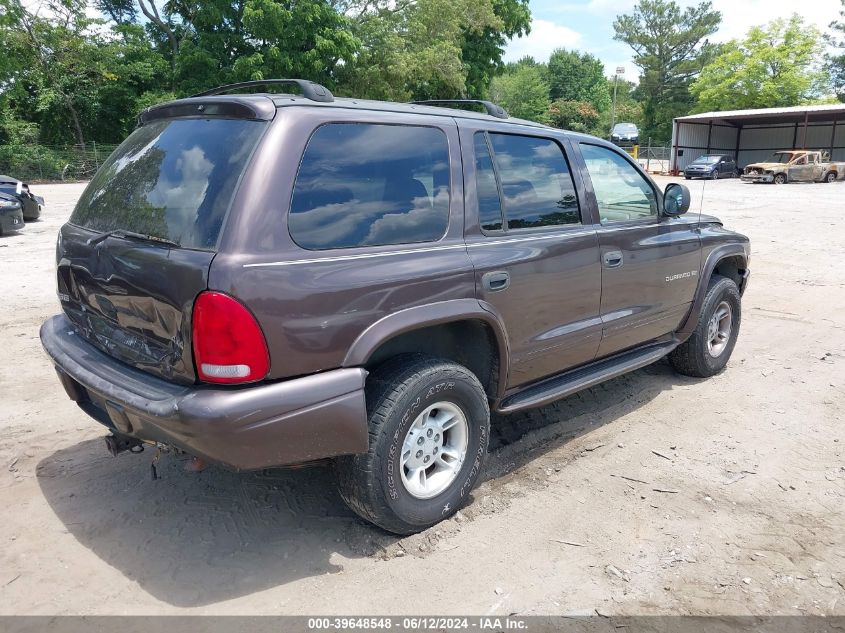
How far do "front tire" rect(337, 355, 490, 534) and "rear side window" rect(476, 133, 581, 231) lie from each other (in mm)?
924

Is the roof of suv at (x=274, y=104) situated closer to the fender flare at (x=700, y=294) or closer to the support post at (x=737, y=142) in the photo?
the fender flare at (x=700, y=294)

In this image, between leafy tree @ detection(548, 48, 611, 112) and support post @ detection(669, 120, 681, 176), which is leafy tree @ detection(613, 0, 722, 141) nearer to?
leafy tree @ detection(548, 48, 611, 112)

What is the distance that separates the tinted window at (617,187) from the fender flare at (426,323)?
1.21 metres

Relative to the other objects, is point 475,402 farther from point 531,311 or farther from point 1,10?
point 1,10

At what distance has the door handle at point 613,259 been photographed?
12.9 feet

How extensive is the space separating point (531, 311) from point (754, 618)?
65.5 inches

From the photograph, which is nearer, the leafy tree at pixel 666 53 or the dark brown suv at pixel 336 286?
the dark brown suv at pixel 336 286

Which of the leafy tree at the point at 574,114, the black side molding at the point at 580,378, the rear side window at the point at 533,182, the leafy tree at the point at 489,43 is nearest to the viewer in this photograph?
the rear side window at the point at 533,182

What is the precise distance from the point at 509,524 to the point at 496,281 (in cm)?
119

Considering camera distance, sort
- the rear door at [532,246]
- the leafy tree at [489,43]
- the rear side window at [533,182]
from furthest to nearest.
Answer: the leafy tree at [489,43], the rear side window at [533,182], the rear door at [532,246]

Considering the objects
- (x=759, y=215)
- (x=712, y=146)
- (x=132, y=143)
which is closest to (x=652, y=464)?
(x=132, y=143)

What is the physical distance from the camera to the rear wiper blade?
8.79ft

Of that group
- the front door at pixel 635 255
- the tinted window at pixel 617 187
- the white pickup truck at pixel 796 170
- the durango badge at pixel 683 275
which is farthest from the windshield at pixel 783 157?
the tinted window at pixel 617 187

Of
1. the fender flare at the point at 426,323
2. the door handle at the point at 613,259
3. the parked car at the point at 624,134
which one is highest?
the parked car at the point at 624,134
